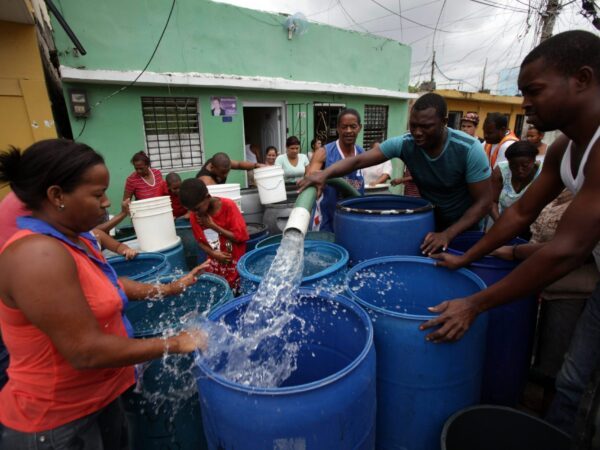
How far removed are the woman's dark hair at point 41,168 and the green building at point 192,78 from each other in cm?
481

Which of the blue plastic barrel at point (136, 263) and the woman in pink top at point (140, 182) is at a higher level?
the woman in pink top at point (140, 182)

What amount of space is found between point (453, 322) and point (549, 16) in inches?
423

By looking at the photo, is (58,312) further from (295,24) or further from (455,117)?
(455,117)

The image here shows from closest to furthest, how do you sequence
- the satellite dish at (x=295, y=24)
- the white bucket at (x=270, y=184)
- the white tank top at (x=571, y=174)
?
1. the white tank top at (x=571, y=174)
2. the white bucket at (x=270, y=184)
3. the satellite dish at (x=295, y=24)

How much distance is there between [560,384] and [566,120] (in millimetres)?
1364

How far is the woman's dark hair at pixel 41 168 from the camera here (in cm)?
110

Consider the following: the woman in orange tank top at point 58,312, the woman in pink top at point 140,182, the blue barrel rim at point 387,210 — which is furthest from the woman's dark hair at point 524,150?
the woman in pink top at point 140,182

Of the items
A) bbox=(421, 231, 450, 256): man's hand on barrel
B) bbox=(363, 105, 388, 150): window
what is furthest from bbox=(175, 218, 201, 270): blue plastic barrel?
bbox=(363, 105, 388, 150): window

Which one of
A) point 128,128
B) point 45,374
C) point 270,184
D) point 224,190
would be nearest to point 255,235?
point 224,190

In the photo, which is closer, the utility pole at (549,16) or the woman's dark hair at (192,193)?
the woman's dark hair at (192,193)

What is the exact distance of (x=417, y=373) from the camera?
156cm

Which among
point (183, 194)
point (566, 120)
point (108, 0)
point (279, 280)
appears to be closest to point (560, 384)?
point (566, 120)

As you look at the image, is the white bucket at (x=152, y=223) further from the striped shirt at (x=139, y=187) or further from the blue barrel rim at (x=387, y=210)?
the blue barrel rim at (x=387, y=210)

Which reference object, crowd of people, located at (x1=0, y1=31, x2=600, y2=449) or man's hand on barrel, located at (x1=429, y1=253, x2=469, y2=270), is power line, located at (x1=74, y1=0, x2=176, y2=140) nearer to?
crowd of people, located at (x1=0, y1=31, x2=600, y2=449)
